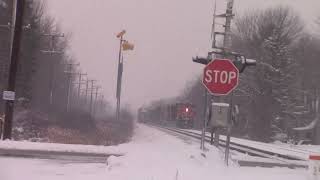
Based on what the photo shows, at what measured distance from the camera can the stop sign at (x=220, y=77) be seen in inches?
661

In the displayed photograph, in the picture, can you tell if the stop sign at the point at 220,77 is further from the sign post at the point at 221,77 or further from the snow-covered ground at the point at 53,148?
the snow-covered ground at the point at 53,148

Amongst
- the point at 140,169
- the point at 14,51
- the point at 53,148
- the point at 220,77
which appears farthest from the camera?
the point at 14,51

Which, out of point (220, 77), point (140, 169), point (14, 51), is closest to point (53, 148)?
point (14, 51)

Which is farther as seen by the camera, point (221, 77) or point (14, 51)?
point (14, 51)

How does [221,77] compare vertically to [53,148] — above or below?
above

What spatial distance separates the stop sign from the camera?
16.8 metres

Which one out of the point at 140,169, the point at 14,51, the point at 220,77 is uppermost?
the point at 14,51

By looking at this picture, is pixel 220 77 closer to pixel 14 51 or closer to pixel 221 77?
pixel 221 77

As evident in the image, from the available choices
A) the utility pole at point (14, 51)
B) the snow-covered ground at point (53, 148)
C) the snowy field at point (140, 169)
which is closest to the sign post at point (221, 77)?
the snowy field at point (140, 169)

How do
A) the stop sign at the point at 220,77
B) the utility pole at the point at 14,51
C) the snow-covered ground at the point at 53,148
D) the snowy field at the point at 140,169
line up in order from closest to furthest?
the snowy field at the point at 140,169 < the stop sign at the point at 220,77 < the snow-covered ground at the point at 53,148 < the utility pole at the point at 14,51

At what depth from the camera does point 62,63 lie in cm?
9981

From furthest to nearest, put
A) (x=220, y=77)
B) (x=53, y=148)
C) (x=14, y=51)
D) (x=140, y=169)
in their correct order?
(x=14, y=51), (x=53, y=148), (x=220, y=77), (x=140, y=169)

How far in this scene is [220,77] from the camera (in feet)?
55.3

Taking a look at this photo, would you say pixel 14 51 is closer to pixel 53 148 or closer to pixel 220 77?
pixel 53 148
